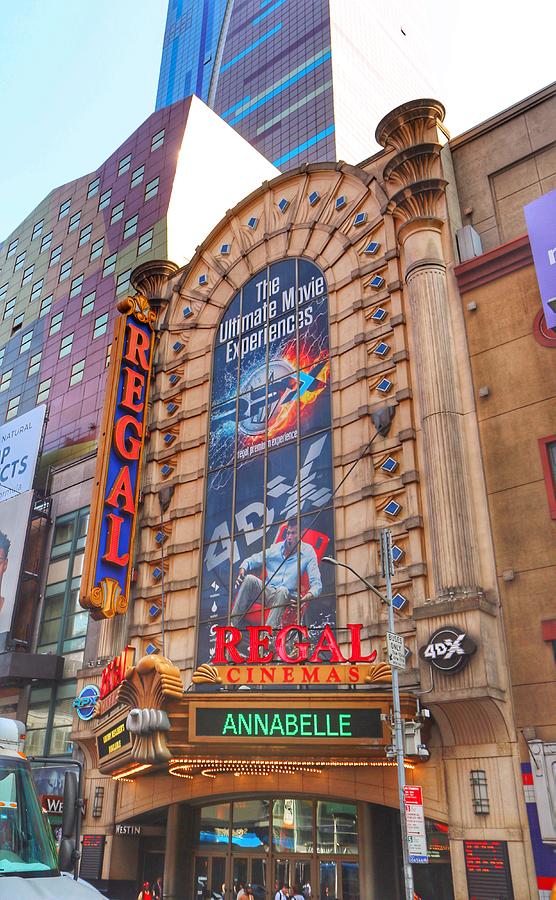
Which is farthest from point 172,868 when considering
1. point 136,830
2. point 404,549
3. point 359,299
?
point 359,299

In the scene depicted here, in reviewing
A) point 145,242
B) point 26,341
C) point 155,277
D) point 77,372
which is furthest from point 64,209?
point 155,277

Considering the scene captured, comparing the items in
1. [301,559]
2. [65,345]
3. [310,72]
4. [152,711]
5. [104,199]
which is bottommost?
[152,711]

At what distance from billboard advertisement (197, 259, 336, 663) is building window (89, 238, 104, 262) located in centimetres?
2271

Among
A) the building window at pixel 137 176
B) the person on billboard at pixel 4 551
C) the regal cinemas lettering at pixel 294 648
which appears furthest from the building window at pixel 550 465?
the building window at pixel 137 176

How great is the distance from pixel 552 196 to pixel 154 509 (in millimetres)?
20516

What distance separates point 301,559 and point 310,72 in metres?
104

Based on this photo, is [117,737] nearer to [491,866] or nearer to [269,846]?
[269,846]

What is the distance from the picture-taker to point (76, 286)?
55.1 metres

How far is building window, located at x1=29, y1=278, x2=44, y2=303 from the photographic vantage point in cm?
5944

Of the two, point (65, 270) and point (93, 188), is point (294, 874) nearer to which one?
point (65, 270)

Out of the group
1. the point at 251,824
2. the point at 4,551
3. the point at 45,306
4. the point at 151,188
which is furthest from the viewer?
the point at 45,306

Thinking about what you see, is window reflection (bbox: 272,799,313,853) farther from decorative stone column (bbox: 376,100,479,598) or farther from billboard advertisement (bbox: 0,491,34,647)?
billboard advertisement (bbox: 0,491,34,647)

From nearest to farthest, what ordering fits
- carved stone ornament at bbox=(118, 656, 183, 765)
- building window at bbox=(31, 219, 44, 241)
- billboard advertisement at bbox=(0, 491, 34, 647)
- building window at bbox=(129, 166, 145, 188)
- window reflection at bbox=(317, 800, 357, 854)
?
carved stone ornament at bbox=(118, 656, 183, 765), window reflection at bbox=(317, 800, 357, 854), billboard advertisement at bbox=(0, 491, 34, 647), building window at bbox=(129, 166, 145, 188), building window at bbox=(31, 219, 44, 241)

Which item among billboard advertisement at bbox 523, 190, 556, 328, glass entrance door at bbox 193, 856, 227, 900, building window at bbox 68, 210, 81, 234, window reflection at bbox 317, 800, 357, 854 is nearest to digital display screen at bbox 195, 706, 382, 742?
window reflection at bbox 317, 800, 357, 854
